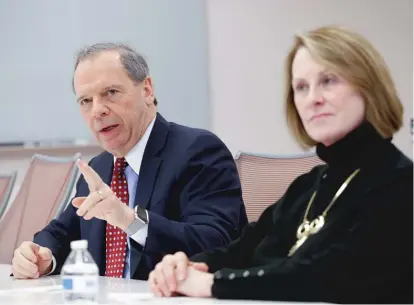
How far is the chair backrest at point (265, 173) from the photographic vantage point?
7.73ft

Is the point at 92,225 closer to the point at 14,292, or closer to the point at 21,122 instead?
the point at 14,292

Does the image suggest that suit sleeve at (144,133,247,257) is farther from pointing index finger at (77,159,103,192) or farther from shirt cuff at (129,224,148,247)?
pointing index finger at (77,159,103,192)

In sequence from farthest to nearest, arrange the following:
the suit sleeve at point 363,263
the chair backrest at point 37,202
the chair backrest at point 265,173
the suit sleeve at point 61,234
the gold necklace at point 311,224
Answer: the chair backrest at point 37,202, the chair backrest at point 265,173, the suit sleeve at point 61,234, the gold necklace at point 311,224, the suit sleeve at point 363,263

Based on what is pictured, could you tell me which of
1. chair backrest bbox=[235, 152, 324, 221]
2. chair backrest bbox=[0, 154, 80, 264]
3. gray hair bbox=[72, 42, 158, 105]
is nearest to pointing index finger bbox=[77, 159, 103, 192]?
gray hair bbox=[72, 42, 158, 105]

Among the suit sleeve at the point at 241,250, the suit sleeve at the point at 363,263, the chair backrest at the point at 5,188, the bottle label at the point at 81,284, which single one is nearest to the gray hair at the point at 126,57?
the suit sleeve at the point at 241,250

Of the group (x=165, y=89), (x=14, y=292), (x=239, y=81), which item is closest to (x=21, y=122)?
(x=165, y=89)

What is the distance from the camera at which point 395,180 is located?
43.3 inches

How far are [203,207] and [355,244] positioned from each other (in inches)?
34.3

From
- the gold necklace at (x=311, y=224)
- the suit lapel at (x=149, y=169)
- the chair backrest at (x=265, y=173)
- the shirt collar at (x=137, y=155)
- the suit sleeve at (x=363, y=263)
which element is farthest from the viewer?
the chair backrest at (x=265, y=173)

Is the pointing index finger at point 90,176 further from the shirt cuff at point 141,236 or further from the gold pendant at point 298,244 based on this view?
the gold pendant at point 298,244

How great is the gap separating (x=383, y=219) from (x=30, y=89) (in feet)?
10.5

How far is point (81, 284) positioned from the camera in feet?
4.09

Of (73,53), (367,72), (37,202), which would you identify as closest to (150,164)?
(367,72)

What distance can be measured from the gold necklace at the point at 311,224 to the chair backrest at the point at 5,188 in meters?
2.17
